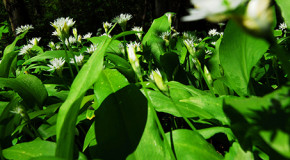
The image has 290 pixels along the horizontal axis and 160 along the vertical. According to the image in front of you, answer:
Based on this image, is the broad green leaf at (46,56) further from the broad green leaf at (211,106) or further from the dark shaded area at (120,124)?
the broad green leaf at (211,106)

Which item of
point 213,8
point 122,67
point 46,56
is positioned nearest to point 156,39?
point 122,67

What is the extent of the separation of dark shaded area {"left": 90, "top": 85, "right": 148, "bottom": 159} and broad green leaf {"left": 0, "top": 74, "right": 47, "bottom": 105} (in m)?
0.57

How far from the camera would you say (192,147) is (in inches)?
28.4

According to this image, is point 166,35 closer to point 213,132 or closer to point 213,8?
point 213,132

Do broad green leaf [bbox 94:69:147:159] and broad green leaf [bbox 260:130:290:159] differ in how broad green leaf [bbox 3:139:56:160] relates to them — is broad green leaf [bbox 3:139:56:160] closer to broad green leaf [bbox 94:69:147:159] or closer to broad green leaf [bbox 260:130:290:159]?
broad green leaf [bbox 94:69:147:159]

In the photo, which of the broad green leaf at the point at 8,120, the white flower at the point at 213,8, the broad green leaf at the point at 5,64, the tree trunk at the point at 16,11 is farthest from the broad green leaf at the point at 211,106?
the tree trunk at the point at 16,11

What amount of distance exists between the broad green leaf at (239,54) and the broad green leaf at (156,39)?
28.4 inches

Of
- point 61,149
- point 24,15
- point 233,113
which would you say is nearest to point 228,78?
point 233,113

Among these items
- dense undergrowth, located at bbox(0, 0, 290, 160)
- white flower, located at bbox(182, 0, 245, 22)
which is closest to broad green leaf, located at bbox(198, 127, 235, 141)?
dense undergrowth, located at bbox(0, 0, 290, 160)

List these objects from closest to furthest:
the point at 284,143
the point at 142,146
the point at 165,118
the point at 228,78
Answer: the point at 284,143, the point at 142,146, the point at 228,78, the point at 165,118

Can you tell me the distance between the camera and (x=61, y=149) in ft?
1.98

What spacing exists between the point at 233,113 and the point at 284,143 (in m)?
0.20

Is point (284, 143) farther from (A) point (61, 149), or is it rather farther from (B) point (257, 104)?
(A) point (61, 149)

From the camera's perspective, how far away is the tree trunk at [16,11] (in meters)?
4.90
